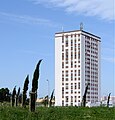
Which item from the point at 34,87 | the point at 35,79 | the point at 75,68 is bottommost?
the point at 34,87

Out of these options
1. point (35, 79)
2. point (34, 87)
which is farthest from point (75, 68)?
point (34, 87)

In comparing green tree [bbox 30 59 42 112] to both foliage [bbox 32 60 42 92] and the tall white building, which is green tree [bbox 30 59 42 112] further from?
the tall white building

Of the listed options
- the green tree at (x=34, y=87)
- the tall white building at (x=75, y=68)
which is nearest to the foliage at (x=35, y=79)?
the green tree at (x=34, y=87)

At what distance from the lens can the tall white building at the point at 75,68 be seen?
10431cm

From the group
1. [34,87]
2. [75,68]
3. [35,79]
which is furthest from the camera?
[75,68]

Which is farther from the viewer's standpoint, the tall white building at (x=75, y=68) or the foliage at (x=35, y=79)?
the tall white building at (x=75, y=68)

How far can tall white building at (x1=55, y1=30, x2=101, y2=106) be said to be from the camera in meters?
104

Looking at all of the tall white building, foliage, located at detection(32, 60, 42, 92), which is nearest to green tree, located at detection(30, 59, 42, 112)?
foliage, located at detection(32, 60, 42, 92)

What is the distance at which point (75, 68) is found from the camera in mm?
105375

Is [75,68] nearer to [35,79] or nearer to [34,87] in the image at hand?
[35,79]

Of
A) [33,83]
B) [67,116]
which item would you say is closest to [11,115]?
[67,116]

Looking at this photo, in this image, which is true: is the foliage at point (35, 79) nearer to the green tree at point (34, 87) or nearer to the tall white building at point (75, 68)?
the green tree at point (34, 87)

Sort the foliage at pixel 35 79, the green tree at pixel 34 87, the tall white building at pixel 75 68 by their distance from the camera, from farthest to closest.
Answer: the tall white building at pixel 75 68
the foliage at pixel 35 79
the green tree at pixel 34 87

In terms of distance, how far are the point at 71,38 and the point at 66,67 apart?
977 cm
